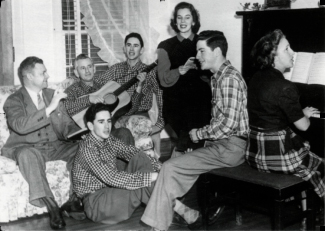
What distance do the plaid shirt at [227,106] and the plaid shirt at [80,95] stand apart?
151 centimetres

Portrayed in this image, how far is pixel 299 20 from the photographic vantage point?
3.71 metres

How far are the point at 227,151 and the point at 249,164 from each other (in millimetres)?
169

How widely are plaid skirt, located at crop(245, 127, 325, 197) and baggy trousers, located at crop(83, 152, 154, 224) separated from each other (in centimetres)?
86

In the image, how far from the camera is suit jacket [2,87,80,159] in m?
3.72

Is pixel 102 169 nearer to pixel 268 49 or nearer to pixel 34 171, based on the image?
pixel 34 171

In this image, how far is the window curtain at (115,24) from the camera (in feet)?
17.7

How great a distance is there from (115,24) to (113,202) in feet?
8.74

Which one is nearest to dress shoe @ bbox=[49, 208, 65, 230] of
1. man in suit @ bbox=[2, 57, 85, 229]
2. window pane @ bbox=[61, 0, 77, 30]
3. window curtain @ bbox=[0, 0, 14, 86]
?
man in suit @ bbox=[2, 57, 85, 229]

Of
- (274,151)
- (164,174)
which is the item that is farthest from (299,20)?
(164,174)

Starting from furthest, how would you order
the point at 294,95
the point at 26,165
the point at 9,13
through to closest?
the point at 9,13 → the point at 26,165 → the point at 294,95

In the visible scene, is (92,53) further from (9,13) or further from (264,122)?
(264,122)

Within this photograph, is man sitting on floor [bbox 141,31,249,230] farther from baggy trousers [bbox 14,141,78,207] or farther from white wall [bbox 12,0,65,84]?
white wall [bbox 12,0,65,84]

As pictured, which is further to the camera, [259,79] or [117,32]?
[117,32]

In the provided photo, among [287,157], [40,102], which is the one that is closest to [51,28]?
[40,102]
